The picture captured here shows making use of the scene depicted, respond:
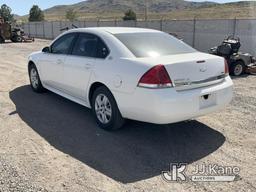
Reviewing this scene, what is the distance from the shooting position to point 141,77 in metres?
4.62

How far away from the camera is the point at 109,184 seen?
3.81 m

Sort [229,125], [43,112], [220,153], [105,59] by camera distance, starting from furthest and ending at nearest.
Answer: [43,112] → [229,125] → [105,59] → [220,153]

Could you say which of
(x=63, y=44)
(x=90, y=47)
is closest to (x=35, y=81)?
(x=63, y=44)

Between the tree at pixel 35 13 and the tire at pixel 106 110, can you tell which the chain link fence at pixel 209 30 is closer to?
→ the tire at pixel 106 110

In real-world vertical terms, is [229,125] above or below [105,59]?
below

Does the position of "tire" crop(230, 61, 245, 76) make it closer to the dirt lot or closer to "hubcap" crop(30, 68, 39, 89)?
the dirt lot

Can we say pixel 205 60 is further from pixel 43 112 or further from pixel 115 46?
pixel 43 112

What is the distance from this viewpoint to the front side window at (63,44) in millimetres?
6521

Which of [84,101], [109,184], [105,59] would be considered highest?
[105,59]

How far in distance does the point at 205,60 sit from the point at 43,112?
10.6 feet

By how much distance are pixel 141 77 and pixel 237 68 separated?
6.95m

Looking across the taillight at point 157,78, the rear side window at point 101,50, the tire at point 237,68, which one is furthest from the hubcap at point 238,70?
the taillight at point 157,78

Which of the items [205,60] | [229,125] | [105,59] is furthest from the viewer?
[229,125]

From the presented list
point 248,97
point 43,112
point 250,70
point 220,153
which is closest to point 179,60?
point 220,153
